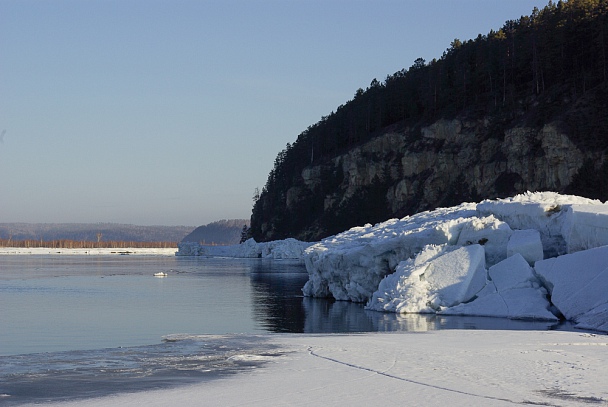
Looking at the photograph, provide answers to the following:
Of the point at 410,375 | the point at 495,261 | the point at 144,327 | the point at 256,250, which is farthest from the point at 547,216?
the point at 256,250

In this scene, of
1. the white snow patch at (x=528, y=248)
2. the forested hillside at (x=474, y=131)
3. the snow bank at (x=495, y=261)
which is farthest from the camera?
the forested hillside at (x=474, y=131)

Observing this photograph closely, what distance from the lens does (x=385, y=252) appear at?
3469 centimetres

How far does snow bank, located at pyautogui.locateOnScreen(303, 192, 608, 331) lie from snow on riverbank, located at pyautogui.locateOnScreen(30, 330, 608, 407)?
6129mm

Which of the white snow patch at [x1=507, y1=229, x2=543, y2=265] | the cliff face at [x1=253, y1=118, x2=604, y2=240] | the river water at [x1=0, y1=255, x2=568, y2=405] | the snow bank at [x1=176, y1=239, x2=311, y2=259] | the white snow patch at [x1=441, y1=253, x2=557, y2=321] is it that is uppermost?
the cliff face at [x1=253, y1=118, x2=604, y2=240]

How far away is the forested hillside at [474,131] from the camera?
2992 inches

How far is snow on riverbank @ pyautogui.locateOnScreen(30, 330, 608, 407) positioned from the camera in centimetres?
1227

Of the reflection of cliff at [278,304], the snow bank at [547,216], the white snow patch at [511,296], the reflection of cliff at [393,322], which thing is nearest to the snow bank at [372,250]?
the snow bank at [547,216]

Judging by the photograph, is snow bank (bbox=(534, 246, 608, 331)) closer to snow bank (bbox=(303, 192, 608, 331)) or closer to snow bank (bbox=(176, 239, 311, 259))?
snow bank (bbox=(303, 192, 608, 331))

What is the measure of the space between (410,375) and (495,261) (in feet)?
59.2

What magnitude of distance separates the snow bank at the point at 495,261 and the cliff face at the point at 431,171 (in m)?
42.5

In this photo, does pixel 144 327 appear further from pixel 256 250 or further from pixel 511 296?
pixel 256 250

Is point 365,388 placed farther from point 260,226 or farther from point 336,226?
point 260,226

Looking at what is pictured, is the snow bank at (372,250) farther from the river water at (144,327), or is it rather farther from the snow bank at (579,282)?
the snow bank at (579,282)

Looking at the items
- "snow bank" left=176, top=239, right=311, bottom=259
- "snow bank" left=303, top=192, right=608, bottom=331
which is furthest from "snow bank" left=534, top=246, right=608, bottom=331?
"snow bank" left=176, top=239, right=311, bottom=259
